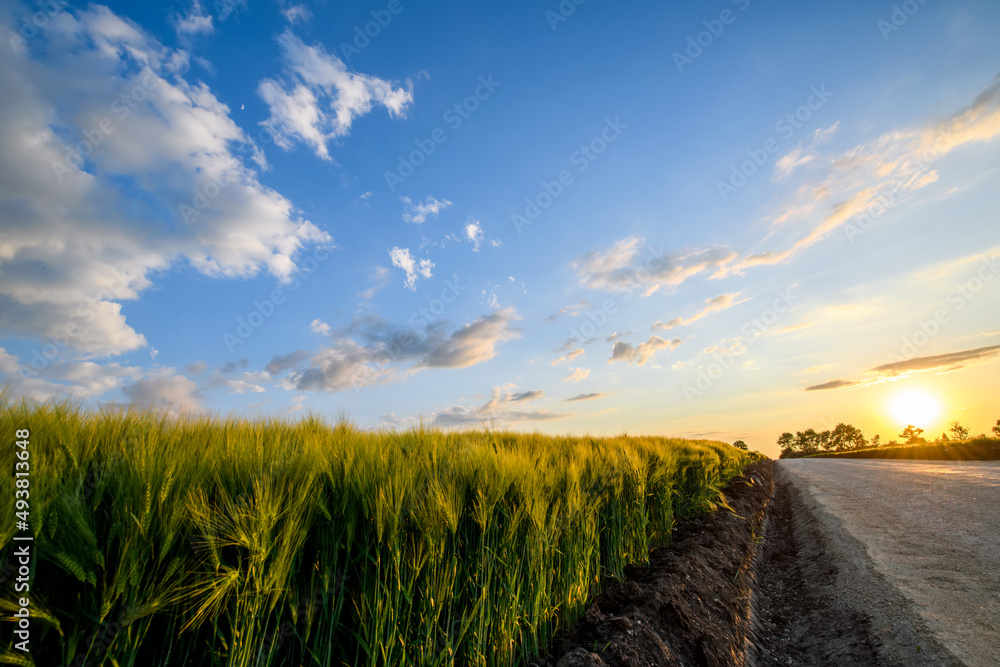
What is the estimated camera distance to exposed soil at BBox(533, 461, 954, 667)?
258cm

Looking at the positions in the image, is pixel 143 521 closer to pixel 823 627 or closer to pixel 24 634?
pixel 24 634

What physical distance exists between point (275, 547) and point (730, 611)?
145 inches

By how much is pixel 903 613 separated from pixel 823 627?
61 centimetres

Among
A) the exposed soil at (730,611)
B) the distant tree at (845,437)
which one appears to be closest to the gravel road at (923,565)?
the exposed soil at (730,611)

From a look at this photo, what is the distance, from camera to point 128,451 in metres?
1.41

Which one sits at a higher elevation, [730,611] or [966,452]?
[966,452]

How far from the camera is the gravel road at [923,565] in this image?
2891mm

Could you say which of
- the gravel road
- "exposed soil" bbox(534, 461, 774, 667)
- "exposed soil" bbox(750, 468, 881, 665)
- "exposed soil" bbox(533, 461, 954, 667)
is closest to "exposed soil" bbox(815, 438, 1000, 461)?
the gravel road

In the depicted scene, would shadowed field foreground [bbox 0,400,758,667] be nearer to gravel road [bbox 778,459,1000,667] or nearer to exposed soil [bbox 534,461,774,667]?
exposed soil [bbox 534,461,774,667]

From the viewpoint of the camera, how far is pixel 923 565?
13.6 feet

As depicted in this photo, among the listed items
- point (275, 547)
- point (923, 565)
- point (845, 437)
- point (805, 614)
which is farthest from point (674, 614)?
point (845, 437)

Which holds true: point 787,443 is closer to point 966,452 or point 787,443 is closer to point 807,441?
point 807,441

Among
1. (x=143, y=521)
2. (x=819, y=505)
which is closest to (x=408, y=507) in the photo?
(x=143, y=521)

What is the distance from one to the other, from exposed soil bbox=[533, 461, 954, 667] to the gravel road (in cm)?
4
